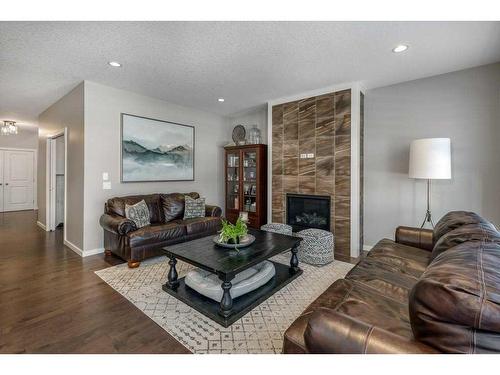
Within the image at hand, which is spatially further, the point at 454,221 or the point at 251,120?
the point at 251,120

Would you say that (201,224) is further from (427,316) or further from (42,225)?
(42,225)

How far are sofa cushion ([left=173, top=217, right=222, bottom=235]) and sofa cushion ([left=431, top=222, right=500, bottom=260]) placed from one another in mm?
2957

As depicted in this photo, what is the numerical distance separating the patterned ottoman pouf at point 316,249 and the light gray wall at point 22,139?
8427 mm

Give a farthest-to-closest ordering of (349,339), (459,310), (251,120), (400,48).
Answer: (251,120) → (400,48) → (349,339) → (459,310)

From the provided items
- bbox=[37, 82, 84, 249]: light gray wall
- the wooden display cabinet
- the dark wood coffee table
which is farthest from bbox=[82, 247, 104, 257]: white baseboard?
the wooden display cabinet

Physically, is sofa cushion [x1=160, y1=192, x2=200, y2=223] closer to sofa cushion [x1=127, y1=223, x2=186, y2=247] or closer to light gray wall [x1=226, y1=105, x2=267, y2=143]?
sofa cushion [x1=127, y1=223, x2=186, y2=247]

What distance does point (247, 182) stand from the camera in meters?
5.03

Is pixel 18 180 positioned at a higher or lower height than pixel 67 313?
higher

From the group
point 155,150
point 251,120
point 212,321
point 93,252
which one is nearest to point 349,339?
point 212,321

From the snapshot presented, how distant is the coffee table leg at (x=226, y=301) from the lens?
1.98 metres

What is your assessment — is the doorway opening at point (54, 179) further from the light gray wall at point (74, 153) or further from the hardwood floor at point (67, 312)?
the hardwood floor at point (67, 312)

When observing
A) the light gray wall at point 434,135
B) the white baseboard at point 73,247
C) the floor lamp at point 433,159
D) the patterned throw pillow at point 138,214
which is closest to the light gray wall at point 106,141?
the white baseboard at point 73,247

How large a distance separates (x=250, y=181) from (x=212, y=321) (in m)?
3.23
